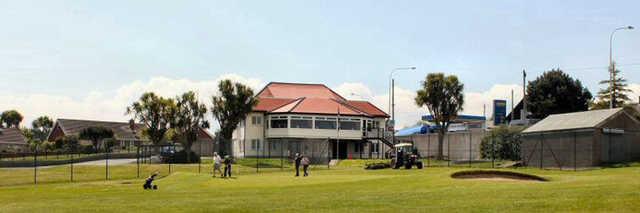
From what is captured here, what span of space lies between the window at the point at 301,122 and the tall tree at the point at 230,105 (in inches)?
278

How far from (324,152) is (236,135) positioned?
12.8 meters

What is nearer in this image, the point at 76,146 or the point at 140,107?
the point at 140,107

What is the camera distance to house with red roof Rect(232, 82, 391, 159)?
86375 millimetres

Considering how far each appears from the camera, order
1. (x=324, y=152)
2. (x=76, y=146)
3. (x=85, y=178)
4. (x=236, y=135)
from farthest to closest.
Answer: (x=76, y=146) < (x=236, y=135) < (x=324, y=152) < (x=85, y=178)

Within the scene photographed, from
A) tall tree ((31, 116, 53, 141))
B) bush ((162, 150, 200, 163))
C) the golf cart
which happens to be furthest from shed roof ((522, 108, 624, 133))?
tall tree ((31, 116, 53, 141))

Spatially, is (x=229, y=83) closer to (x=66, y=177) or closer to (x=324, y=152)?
(x=324, y=152)

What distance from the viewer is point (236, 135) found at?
92.2m

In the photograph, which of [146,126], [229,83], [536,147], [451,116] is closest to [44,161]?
[146,126]

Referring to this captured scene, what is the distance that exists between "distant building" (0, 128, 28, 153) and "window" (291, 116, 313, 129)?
66.6 meters

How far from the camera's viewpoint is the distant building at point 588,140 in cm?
5250

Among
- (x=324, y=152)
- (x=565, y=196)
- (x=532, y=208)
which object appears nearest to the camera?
(x=532, y=208)

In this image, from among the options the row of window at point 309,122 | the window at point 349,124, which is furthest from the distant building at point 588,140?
the row of window at point 309,122

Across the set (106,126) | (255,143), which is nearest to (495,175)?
(255,143)

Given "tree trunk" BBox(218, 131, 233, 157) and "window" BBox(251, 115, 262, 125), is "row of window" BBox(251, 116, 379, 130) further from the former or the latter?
"tree trunk" BBox(218, 131, 233, 157)
